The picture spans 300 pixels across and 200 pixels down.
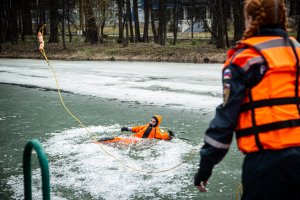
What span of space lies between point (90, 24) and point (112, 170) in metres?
27.6

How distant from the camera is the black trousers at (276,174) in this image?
214 cm

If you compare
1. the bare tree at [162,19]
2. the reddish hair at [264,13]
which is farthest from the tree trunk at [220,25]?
the reddish hair at [264,13]

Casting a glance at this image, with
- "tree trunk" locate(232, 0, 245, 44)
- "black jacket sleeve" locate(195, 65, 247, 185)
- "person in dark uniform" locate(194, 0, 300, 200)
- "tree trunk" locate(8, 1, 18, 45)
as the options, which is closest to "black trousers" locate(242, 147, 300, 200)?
"person in dark uniform" locate(194, 0, 300, 200)

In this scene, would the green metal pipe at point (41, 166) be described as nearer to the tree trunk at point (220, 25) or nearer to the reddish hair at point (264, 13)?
the reddish hair at point (264, 13)

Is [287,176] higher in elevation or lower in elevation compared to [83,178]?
higher

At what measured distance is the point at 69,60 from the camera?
2488cm

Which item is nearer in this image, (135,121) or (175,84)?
(135,121)

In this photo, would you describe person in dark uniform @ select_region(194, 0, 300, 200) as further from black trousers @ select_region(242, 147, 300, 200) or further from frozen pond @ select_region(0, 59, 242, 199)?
frozen pond @ select_region(0, 59, 242, 199)

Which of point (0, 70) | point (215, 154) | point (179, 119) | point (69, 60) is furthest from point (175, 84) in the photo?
point (69, 60)

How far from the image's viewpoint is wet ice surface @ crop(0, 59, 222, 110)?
11.1m

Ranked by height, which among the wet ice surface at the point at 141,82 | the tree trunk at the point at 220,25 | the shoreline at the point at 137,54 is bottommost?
the wet ice surface at the point at 141,82

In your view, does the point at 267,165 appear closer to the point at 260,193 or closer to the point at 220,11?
the point at 260,193

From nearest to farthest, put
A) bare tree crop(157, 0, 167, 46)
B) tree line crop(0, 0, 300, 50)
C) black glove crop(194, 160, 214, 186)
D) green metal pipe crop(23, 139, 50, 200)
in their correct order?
black glove crop(194, 160, 214, 186) → green metal pipe crop(23, 139, 50, 200) → tree line crop(0, 0, 300, 50) → bare tree crop(157, 0, 167, 46)

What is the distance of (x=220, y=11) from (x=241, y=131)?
2232 centimetres
